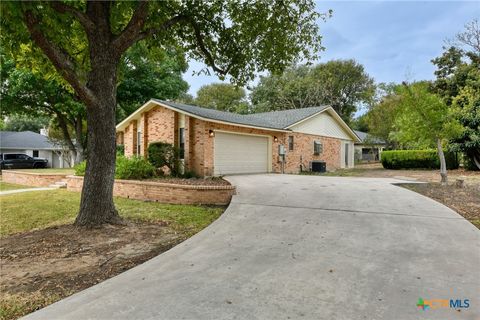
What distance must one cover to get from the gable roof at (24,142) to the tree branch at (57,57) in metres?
28.4

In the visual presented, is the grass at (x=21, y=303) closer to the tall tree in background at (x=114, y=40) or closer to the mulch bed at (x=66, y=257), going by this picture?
the mulch bed at (x=66, y=257)

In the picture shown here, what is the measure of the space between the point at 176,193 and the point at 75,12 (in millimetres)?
4934

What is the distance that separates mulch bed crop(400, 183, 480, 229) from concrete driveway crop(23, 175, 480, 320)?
0.63 meters

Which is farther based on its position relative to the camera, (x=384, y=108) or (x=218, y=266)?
(x=384, y=108)

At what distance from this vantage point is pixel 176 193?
8.46m

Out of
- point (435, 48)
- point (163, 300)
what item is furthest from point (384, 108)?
point (163, 300)

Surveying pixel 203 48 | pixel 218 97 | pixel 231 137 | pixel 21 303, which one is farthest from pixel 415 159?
pixel 218 97

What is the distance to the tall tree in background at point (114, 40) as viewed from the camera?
5.51 meters

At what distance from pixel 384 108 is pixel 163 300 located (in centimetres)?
2762

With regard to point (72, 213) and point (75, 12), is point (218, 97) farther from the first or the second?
point (75, 12)

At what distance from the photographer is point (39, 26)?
17.2 ft

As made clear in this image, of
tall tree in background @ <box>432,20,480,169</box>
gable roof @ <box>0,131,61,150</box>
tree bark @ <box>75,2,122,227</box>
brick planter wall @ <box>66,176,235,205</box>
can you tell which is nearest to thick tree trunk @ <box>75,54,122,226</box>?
tree bark @ <box>75,2,122,227</box>

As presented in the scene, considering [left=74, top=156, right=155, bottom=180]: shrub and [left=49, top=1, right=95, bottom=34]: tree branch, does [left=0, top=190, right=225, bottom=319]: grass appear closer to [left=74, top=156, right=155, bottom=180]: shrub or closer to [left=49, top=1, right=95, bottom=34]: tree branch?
[left=74, top=156, right=155, bottom=180]: shrub

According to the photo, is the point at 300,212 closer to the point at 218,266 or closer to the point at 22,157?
the point at 218,266
